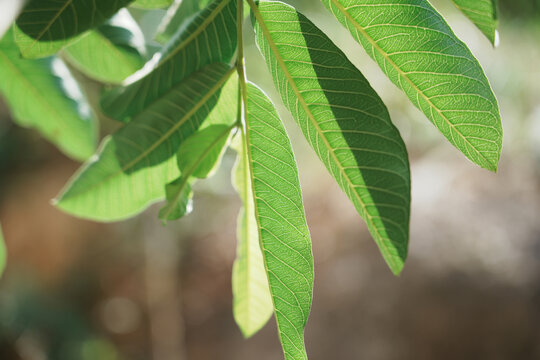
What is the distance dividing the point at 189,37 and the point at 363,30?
175mm

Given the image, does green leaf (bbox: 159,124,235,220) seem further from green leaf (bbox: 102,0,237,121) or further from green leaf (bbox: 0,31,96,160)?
green leaf (bbox: 0,31,96,160)

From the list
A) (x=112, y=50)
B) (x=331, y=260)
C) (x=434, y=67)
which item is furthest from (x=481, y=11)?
(x=331, y=260)

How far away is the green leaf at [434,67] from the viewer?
35cm

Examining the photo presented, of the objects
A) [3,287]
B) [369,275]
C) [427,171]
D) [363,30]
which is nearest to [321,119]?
[363,30]

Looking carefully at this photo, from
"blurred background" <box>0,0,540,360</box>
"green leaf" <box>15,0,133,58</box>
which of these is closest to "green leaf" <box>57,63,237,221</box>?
"green leaf" <box>15,0,133,58</box>

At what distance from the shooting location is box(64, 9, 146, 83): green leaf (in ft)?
2.28

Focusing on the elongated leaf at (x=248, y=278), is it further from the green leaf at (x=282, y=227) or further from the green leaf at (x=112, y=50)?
the green leaf at (x=112, y=50)

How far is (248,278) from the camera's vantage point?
0.62 metres

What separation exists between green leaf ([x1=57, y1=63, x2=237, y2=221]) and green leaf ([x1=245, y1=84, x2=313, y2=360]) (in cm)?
8

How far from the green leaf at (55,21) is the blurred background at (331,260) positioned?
312 cm

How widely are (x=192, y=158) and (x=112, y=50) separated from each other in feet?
0.94

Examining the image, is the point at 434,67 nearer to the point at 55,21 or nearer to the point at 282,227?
the point at 282,227

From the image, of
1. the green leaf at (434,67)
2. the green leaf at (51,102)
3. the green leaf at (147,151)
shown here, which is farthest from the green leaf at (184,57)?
the green leaf at (51,102)

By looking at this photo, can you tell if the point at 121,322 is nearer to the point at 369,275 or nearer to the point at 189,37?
the point at 369,275
